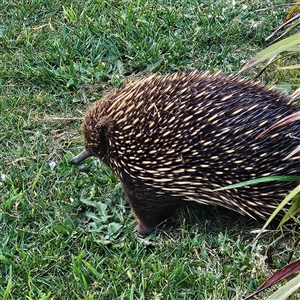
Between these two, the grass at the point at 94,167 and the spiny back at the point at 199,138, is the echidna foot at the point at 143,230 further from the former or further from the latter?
the spiny back at the point at 199,138

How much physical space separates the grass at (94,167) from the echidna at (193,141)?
192 mm

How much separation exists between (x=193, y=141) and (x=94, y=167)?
2.55ft

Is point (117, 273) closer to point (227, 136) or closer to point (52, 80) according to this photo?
point (227, 136)

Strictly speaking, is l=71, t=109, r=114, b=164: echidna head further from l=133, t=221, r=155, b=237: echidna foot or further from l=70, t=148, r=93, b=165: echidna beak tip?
l=133, t=221, r=155, b=237: echidna foot

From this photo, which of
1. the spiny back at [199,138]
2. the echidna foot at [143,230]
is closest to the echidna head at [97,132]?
the spiny back at [199,138]

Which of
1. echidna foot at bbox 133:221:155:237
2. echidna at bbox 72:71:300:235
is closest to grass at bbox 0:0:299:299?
echidna foot at bbox 133:221:155:237

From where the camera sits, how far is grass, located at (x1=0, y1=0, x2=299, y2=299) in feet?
7.55

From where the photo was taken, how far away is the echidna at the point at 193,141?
2289mm

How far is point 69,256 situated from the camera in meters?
2.46

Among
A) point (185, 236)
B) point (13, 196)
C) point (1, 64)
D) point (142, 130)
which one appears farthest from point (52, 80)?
point (185, 236)

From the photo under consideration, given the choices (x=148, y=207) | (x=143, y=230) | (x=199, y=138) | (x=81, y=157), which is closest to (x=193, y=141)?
(x=199, y=138)

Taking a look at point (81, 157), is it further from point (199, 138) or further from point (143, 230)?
point (199, 138)

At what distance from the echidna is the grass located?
0.19 meters

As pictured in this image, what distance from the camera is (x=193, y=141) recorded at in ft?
7.71
